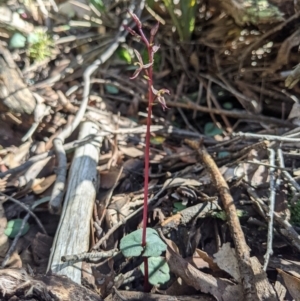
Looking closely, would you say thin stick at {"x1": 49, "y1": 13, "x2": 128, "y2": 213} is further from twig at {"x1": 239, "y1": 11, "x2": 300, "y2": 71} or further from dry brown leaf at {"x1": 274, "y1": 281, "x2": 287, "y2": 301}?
→ dry brown leaf at {"x1": 274, "y1": 281, "x2": 287, "y2": 301}

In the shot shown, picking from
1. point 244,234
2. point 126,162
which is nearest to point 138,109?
point 126,162

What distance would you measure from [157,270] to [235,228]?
0.36m

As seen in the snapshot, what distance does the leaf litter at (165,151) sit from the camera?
1617mm

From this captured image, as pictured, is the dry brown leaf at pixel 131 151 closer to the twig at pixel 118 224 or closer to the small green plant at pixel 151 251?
the twig at pixel 118 224

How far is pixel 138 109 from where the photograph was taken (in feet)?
8.70

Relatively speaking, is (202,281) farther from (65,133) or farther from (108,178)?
Result: (65,133)

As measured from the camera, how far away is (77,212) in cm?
182

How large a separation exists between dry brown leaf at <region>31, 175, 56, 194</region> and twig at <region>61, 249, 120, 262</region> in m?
0.57

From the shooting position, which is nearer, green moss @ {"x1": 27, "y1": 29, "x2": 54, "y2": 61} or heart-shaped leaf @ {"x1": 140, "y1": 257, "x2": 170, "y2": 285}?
heart-shaped leaf @ {"x1": 140, "y1": 257, "x2": 170, "y2": 285}

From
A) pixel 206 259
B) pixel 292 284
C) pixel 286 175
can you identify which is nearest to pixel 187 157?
pixel 286 175

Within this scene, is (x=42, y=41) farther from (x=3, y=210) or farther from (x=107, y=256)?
(x=107, y=256)

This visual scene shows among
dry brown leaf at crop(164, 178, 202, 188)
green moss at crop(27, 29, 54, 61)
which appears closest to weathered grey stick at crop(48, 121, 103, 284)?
dry brown leaf at crop(164, 178, 202, 188)

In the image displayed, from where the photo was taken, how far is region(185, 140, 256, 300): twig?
148 cm

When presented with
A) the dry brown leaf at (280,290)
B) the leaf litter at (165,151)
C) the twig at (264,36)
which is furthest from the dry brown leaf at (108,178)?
the twig at (264,36)
